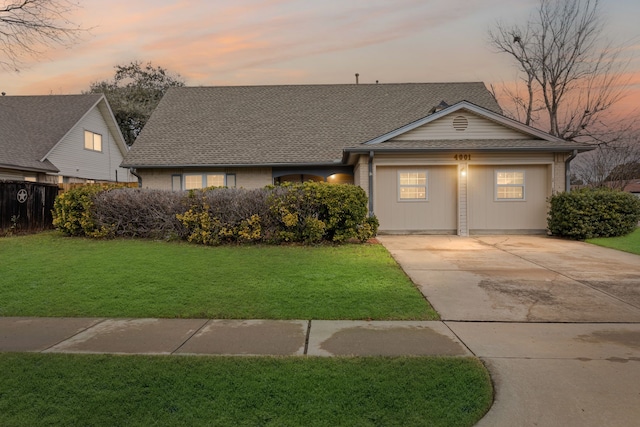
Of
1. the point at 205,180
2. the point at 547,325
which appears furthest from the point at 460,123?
the point at 547,325

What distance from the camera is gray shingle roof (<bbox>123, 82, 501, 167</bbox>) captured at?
17.3m

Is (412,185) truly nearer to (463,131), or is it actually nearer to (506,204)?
(463,131)

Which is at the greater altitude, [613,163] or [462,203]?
[613,163]

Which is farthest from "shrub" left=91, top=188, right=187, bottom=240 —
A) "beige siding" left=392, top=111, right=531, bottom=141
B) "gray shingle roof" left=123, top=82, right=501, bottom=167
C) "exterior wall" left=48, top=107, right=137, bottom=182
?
"exterior wall" left=48, top=107, right=137, bottom=182

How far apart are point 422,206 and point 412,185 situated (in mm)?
853

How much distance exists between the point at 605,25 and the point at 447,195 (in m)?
18.0

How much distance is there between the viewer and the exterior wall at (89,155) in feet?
70.7

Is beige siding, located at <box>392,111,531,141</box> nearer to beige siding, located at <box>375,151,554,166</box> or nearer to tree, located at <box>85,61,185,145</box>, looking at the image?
beige siding, located at <box>375,151,554,166</box>

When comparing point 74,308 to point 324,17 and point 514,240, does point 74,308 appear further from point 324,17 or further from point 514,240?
point 324,17

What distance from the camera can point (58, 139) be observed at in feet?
68.8

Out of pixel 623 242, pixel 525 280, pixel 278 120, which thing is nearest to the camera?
pixel 525 280

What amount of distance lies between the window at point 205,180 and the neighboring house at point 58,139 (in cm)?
741

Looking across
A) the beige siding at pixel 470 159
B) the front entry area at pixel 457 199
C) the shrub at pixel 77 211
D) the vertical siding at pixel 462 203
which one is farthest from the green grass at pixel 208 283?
the vertical siding at pixel 462 203

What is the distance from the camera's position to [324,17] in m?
15.3
